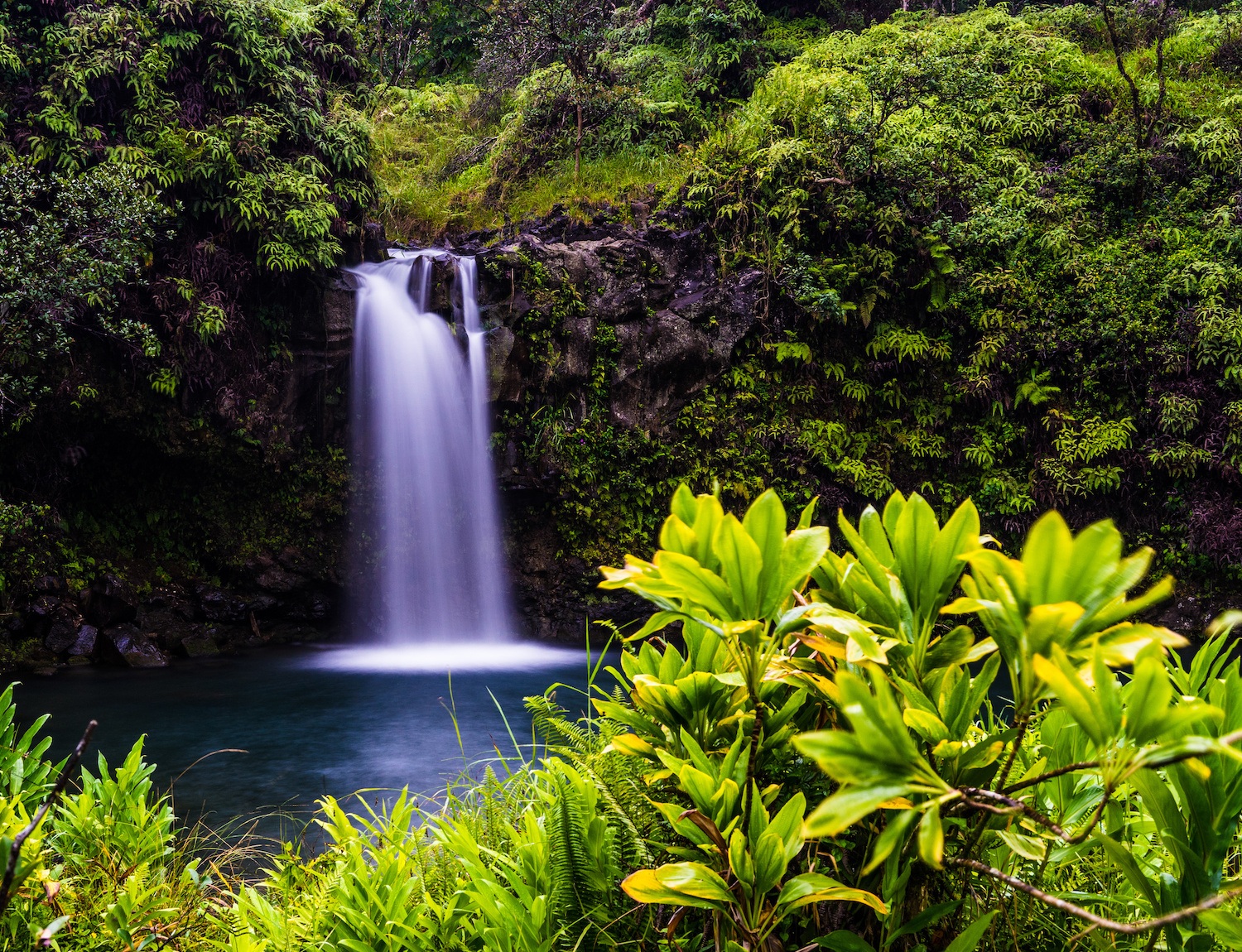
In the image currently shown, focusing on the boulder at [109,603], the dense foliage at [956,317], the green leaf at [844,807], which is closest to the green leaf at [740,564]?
the green leaf at [844,807]

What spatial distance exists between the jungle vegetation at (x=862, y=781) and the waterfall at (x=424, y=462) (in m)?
8.72

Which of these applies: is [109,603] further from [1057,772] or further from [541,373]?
[1057,772]

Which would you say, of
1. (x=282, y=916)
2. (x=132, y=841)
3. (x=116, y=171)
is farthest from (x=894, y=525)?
(x=116, y=171)

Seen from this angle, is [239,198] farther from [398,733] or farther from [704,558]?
[704,558]

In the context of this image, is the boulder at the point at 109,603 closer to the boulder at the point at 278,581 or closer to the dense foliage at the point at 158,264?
the dense foliage at the point at 158,264

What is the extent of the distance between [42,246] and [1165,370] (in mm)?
12172

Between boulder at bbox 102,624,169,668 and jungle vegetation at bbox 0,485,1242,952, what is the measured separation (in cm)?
810

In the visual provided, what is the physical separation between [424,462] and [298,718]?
4268 mm

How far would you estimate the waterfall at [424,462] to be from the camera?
9.79 metres

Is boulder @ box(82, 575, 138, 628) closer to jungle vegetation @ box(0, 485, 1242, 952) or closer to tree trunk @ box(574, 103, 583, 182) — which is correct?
tree trunk @ box(574, 103, 583, 182)

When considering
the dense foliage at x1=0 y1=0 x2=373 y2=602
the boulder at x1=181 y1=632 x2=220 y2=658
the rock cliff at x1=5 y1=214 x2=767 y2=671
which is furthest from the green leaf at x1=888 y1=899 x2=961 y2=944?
the boulder at x1=181 y1=632 x2=220 y2=658

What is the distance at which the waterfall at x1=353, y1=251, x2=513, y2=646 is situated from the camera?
9789 mm

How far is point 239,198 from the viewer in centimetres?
838

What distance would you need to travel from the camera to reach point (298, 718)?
6.51 meters
